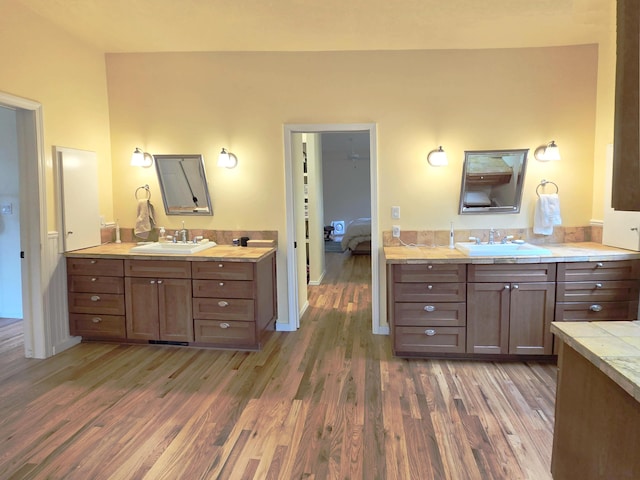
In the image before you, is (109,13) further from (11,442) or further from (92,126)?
(11,442)

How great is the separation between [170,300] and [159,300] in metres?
0.10

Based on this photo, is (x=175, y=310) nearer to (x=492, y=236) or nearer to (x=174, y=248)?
(x=174, y=248)

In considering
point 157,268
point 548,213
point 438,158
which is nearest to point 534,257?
point 548,213

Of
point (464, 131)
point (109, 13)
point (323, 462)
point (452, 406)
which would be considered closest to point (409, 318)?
point (452, 406)

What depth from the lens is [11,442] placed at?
86.5 inches

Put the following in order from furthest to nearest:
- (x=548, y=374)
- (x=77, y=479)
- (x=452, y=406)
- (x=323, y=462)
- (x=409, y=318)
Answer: (x=409, y=318), (x=548, y=374), (x=452, y=406), (x=323, y=462), (x=77, y=479)

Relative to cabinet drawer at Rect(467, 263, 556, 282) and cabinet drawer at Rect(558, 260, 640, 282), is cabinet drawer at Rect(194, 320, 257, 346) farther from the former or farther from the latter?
cabinet drawer at Rect(558, 260, 640, 282)

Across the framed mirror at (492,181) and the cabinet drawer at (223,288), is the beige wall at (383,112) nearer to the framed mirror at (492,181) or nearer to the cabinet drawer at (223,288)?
the framed mirror at (492,181)

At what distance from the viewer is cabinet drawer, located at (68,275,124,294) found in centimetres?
355

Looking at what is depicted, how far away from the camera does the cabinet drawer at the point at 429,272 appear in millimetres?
3174

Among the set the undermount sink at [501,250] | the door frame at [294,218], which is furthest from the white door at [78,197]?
the undermount sink at [501,250]

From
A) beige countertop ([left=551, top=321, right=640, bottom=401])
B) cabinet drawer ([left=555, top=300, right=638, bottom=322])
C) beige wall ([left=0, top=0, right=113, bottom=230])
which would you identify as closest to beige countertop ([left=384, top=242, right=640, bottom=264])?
cabinet drawer ([left=555, top=300, right=638, bottom=322])

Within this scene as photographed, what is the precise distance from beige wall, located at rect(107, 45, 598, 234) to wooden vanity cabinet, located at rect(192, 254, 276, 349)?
70 centimetres

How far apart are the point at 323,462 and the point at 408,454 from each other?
440 millimetres
